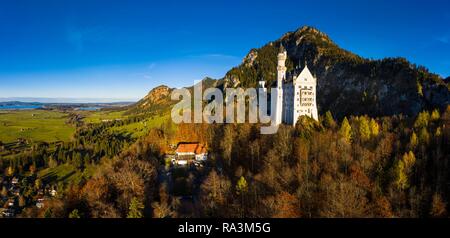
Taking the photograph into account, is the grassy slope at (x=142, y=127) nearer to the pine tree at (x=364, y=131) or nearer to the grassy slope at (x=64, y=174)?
the grassy slope at (x=64, y=174)

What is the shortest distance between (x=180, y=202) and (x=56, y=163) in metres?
104

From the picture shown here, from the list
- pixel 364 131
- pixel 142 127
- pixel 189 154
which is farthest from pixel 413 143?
pixel 142 127

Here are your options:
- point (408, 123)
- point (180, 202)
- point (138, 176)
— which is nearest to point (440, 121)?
point (408, 123)

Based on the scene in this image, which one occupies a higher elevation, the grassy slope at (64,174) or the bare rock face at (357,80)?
the bare rock face at (357,80)

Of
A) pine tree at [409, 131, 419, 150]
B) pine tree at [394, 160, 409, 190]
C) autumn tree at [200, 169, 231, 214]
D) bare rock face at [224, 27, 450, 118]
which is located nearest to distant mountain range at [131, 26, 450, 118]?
bare rock face at [224, 27, 450, 118]

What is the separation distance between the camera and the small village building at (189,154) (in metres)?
74.9

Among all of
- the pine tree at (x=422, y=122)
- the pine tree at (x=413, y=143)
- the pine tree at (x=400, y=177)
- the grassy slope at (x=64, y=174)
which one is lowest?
the grassy slope at (x=64, y=174)

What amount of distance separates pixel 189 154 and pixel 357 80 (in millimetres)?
91691

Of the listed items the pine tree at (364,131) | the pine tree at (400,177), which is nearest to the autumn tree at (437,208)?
the pine tree at (400,177)

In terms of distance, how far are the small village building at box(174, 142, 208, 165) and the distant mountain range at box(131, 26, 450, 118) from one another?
39948 mm

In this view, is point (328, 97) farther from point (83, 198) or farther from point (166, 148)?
point (83, 198)

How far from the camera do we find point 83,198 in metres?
48.0

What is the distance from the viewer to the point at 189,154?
76.8 metres

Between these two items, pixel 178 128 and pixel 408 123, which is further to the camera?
pixel 178 128
